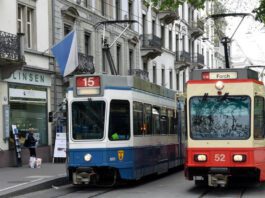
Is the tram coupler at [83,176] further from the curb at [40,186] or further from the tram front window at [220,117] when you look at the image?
the tram front window at [220,117]

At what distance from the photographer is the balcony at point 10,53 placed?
22.8 m

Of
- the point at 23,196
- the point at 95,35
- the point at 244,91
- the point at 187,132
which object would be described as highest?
the point at 95,35

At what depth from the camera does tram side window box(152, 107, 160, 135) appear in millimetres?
18828

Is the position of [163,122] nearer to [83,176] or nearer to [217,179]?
[83,176]

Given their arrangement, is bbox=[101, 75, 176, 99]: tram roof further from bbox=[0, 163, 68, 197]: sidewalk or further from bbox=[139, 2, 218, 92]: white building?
bbox=[139, 2, 218, 92]: white building

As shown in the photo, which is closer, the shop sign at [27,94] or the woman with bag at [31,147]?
the woman with bag at [31,147]

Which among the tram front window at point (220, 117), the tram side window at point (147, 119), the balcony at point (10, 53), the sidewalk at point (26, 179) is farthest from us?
the balcony at point (10, 53)

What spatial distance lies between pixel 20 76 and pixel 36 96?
1.83 meters

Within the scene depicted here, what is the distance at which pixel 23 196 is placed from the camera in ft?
49.7

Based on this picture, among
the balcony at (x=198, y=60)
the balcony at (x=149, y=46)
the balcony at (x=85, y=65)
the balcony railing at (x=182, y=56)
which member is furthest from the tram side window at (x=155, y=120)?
the balcony at (x=198, y=60)

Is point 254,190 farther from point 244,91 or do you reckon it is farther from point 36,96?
point 36,96

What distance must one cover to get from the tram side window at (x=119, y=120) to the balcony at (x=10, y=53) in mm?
7863

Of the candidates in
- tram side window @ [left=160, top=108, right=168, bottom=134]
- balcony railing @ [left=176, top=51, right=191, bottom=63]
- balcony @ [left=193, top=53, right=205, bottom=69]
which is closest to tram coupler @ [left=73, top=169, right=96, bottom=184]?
tram side window @ [left=160, top=108, right=168, bottom=134]

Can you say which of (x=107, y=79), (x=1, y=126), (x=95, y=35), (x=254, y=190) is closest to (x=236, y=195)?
(x=254, y=190)
